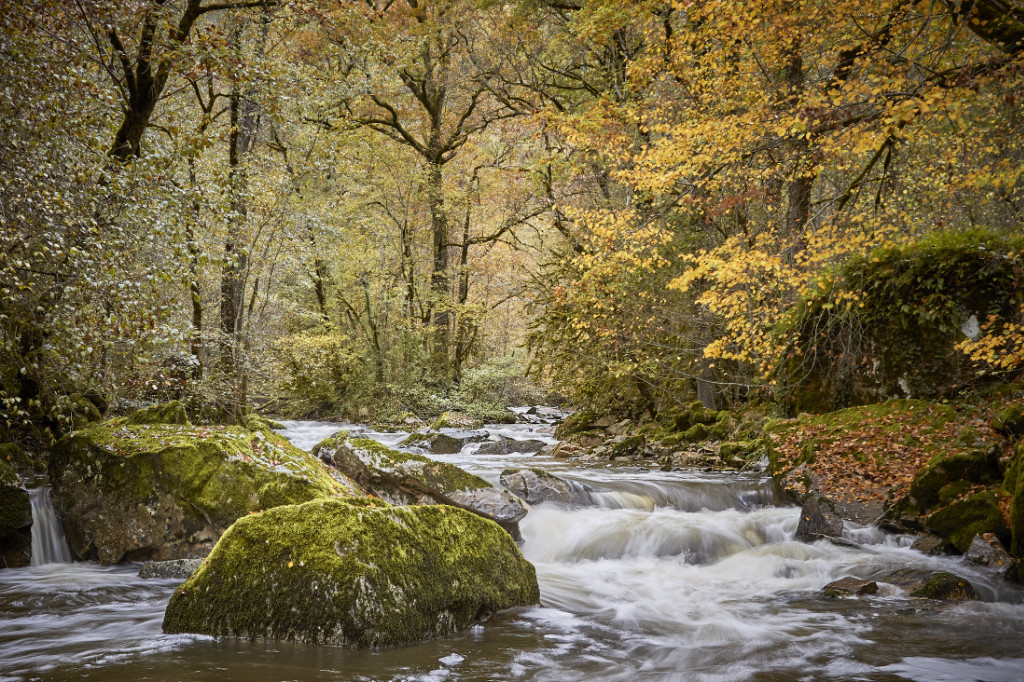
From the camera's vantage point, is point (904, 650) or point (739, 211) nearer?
point (904, 650)

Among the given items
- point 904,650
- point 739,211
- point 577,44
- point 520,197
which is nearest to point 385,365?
point 520,197

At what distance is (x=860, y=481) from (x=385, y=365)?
54.3 feet

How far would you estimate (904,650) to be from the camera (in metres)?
4.71

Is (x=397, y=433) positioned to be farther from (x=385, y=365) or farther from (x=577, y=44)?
(x=577, y=44)

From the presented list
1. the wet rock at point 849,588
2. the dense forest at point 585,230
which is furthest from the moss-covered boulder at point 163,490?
the wet rock at point 849,588

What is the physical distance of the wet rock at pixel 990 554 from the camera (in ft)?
19.9

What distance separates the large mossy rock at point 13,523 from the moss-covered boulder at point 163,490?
388 millimetres

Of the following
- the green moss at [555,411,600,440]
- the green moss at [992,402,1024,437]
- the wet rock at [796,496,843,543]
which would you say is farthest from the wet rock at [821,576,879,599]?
the green moss at [555,411,600,440]

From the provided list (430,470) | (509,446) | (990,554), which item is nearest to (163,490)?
(430,470)

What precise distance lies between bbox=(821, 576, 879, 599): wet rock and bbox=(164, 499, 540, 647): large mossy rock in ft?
12.1

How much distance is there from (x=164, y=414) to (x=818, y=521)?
29.1 feet

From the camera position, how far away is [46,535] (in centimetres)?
711

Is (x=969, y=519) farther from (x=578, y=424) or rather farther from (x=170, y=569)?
(x=578, y=424)

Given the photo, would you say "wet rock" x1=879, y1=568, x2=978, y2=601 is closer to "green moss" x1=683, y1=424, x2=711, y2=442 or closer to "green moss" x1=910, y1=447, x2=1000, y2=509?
"green moss" x1=910, y1=447, x2=1000, y2=509
